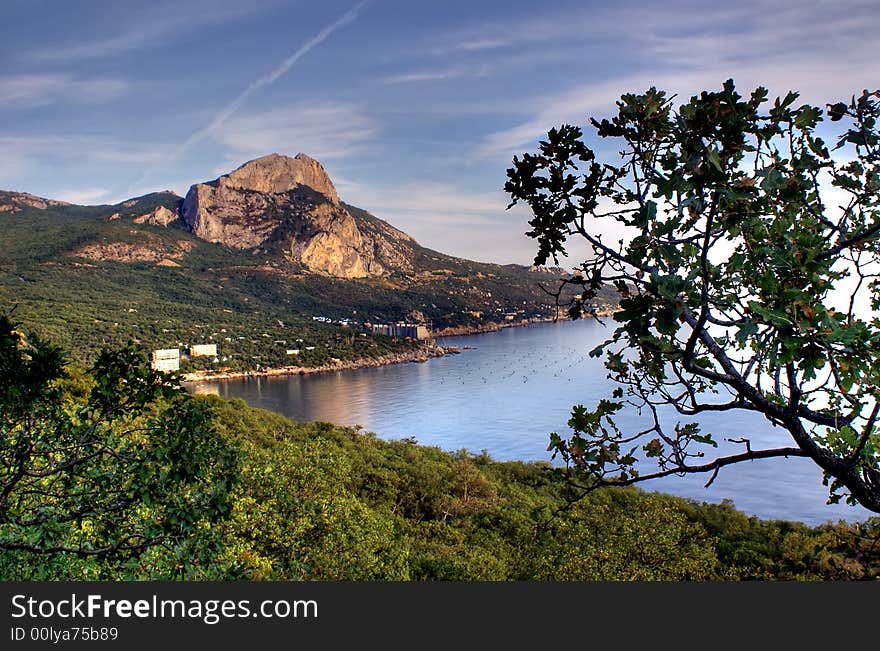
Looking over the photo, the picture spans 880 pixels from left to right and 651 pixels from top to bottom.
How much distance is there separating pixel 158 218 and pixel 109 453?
149 meters

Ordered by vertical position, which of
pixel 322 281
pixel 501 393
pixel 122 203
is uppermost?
pixel 122 203

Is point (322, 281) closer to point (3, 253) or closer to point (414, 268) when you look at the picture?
point (414, 268)

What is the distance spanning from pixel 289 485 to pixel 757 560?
1156 cm

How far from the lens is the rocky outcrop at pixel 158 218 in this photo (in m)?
134

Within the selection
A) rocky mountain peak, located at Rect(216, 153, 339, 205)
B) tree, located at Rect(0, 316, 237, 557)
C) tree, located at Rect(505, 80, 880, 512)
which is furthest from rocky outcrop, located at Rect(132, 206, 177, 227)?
tree, located at Rect(505, 80, 880, 512)

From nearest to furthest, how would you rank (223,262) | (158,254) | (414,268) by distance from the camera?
1. (158,254)
2. (223,262)
3. (414,268)

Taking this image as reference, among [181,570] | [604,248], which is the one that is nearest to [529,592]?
[604,248]

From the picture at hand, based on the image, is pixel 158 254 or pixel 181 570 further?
pixel 158 254

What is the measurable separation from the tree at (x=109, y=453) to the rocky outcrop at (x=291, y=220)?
14079 centimetres

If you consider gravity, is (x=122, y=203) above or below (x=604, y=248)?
above

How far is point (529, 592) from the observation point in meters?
2.89

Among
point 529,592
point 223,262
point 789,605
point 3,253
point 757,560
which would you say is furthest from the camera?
point 223,262

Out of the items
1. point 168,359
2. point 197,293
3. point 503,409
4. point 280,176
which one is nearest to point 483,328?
point 197,293

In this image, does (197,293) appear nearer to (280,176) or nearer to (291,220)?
(291,220)
